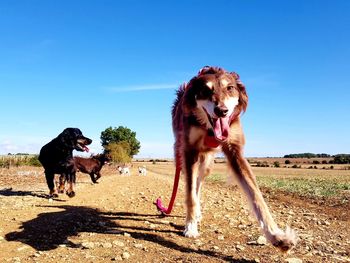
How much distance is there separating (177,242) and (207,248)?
56 cm

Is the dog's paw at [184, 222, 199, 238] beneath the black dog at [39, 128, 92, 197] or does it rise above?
beneath

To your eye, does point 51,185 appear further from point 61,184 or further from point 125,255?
point 125,255

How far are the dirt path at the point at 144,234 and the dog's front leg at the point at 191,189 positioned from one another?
0.72 ft

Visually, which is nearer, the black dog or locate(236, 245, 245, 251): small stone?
locate(236, 245, 245, 251): small stone

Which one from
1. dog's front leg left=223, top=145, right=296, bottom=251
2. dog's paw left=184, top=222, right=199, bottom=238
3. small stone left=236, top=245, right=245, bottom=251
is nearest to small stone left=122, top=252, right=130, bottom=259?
dog's paw left=184, top=222, right=199, bottom=238

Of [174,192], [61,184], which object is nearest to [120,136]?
[61,184]

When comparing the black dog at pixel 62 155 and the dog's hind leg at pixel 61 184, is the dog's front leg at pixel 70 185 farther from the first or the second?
the dog's hind leg at pixel 61 184

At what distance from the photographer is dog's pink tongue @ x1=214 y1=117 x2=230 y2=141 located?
562 centimetres

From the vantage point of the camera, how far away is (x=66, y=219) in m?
8.08

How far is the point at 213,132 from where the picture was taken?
19.1ft

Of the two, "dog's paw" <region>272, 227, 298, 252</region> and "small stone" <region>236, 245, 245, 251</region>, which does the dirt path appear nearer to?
"small stone" <region>236, 245, 245, 251</region>

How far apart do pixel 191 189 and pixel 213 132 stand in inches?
44.8

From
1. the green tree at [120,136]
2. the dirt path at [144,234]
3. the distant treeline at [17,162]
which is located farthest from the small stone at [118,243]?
the green tree at [120,136]

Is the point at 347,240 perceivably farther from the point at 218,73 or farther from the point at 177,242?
the point at 218,73
